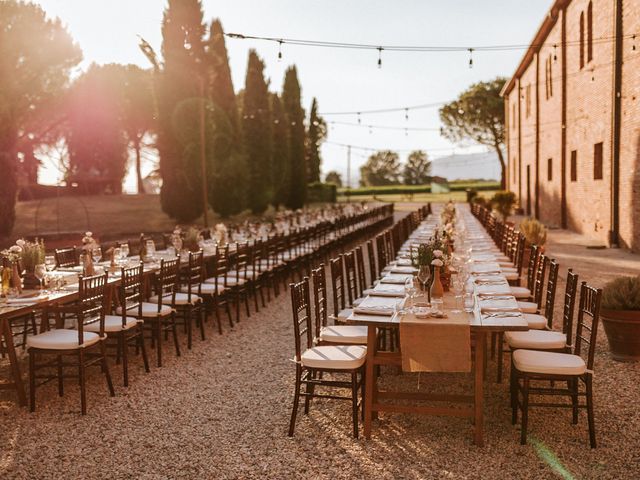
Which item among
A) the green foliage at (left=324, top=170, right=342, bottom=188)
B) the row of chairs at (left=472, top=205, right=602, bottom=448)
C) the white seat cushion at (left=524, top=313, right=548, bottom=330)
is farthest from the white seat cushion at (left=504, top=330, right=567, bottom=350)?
the green foliage at (left=324, top=170, right=342, bottom=188)

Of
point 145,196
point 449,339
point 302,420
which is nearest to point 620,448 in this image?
point 449,339

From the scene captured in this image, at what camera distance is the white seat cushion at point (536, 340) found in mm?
4844

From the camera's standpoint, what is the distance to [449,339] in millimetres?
4117

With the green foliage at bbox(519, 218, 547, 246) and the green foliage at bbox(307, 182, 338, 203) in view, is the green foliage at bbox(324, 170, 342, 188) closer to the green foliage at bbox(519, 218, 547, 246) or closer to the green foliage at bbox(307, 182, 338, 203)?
the green foliage at bbox(307, 182, 338, 203)

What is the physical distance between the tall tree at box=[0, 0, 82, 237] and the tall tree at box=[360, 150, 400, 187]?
215 ft

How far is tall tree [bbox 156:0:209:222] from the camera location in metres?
22.5

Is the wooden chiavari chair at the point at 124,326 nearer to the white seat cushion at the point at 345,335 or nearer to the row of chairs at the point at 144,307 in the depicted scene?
the row of chairs at the point at 144,307

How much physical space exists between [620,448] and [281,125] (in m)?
28.0

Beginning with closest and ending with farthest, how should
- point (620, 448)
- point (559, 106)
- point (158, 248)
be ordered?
1. point (620, 448)
2. point (158, 248)
3. point (559, 106)

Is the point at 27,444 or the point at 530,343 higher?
the point at 530,343

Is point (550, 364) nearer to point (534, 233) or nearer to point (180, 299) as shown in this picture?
point (180, 299)

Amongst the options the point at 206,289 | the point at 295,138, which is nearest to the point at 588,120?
the point at 206,289

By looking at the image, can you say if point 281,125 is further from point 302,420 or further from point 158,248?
point 302,420

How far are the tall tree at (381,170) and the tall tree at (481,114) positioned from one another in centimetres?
3186
